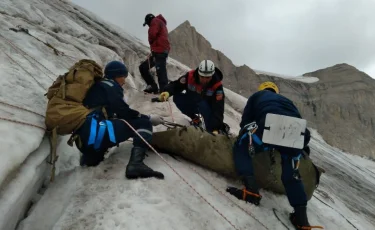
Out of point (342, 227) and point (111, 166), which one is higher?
point (342, 227)

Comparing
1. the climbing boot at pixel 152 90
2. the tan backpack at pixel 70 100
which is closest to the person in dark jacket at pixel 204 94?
the tan backpack at pixel 70 100

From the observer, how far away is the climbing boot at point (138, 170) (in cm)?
425

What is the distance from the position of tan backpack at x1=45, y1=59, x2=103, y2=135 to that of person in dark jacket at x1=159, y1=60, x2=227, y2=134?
2125 mm

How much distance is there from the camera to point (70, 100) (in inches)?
180

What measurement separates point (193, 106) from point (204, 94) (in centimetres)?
58

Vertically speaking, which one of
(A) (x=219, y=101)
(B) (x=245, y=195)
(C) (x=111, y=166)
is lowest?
(C) (x=111, y=166)

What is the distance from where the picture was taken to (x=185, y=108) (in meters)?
7.46

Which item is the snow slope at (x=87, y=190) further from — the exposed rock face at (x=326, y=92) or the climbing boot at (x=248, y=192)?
the exposed rock face at (x=326, y=92)

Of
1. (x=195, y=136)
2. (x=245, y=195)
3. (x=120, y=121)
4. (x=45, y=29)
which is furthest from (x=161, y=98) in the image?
(x=45, y=29)

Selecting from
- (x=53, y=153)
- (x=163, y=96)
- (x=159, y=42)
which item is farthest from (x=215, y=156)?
(x=159, y=42)

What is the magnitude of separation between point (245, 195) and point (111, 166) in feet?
5.79

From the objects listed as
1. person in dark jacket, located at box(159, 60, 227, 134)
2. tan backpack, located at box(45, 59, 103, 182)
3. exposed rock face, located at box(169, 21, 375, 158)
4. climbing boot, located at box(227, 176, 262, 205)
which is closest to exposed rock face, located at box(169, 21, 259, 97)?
exposed rock face, located at box(169, 21, 375, 158)

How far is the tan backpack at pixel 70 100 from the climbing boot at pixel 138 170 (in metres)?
0.77

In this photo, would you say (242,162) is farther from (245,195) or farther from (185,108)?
(185,108)
